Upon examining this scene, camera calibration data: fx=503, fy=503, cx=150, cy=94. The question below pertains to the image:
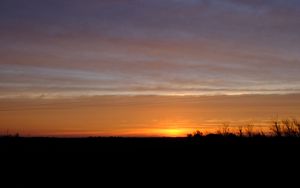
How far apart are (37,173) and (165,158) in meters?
5.03

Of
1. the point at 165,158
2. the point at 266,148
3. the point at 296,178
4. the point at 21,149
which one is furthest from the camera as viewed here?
the point at 21,149

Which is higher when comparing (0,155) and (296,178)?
(0,155)

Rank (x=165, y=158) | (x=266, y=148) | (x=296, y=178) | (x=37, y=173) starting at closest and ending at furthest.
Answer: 1. (x=296, y=178)
2. (x=37, y=173)
3. (x=165, y=158)
4. (x=266, y=148)

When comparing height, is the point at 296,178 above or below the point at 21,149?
below

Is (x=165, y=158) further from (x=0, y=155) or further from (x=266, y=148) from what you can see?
(x=0, y=155)

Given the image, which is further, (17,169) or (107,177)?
(17,169)

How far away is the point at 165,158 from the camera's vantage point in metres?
18.1

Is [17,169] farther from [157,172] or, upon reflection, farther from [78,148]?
[78,148]

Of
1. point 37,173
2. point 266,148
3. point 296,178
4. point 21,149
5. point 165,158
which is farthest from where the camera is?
point 21,149

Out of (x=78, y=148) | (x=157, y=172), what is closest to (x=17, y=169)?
(x=157, y=172)

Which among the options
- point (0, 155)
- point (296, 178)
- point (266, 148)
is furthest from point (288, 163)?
point (0, 155)

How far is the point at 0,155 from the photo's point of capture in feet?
60.5

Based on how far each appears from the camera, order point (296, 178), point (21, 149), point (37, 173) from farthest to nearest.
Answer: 1. point (21, 149)
2. point (37, 173)
3. point (296, 178)

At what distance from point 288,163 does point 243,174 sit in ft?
6.73
